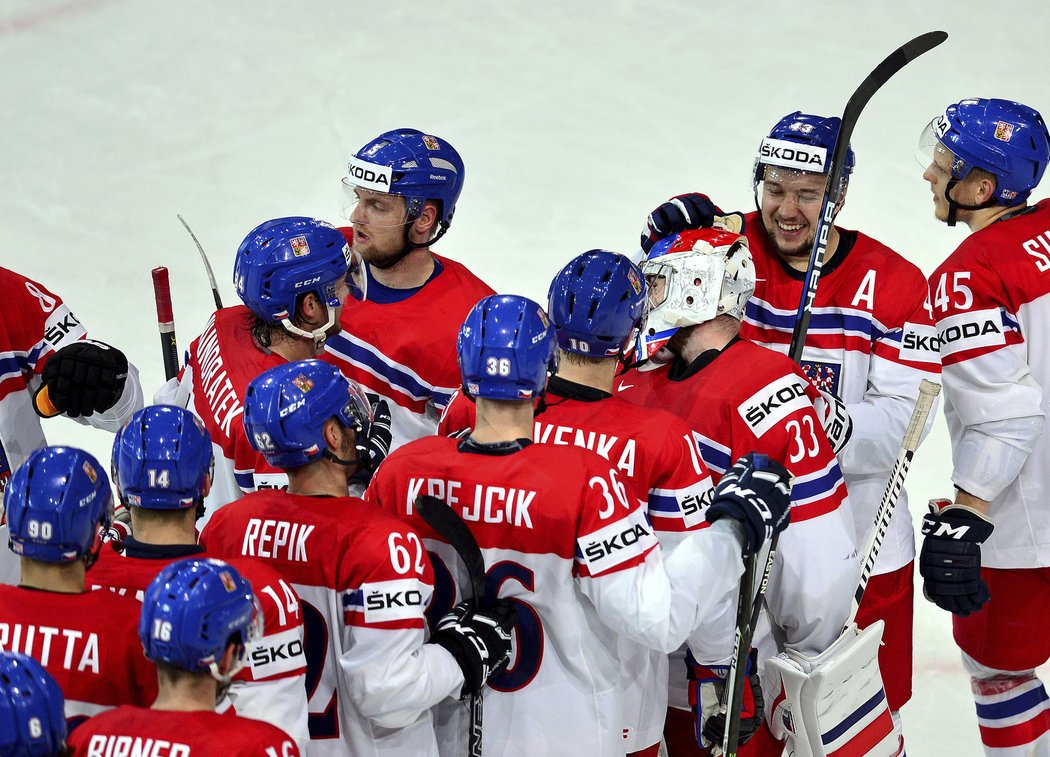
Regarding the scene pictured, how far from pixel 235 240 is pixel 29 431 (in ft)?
10.3

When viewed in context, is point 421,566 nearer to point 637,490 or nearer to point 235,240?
point 637,490

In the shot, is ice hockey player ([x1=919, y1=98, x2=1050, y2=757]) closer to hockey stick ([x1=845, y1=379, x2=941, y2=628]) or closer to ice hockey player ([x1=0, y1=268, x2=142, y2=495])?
hockey stick ([x1=845, y1=379, x2=941, y2=628])

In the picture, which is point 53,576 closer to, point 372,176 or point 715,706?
point 715,706

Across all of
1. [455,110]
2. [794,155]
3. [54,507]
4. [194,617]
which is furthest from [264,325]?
[455,110]

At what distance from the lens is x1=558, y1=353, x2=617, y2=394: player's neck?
10.8 feet

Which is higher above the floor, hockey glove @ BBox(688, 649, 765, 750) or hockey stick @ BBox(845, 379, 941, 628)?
hockey stick @ BBox(845, 379, 941, 628)

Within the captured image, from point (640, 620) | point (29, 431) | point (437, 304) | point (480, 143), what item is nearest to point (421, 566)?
point (640, 620)

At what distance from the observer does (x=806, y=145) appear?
4348mm

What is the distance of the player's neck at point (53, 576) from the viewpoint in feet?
8.99

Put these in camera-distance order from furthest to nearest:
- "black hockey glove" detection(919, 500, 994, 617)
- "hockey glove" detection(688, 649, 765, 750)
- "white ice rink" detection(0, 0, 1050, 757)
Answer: "white ice rink" detection(0, 0, 1050, 757)
"black hockey glove" detection(919, 500, 994, 617)
"hockey glove" detection(688, 649, 765, 750)

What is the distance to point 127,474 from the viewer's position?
115 inches

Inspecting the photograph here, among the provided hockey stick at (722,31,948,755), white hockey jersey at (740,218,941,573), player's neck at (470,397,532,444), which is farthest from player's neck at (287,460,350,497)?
white hockey jersey at (740,218,941,573)

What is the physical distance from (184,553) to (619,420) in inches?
40.4

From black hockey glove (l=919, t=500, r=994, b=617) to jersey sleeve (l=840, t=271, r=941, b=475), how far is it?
0.94 ft
